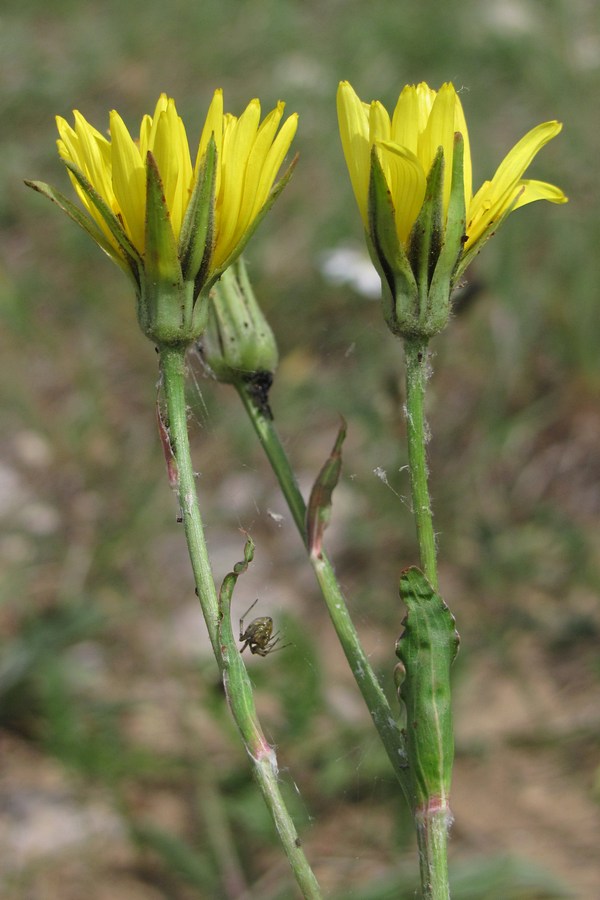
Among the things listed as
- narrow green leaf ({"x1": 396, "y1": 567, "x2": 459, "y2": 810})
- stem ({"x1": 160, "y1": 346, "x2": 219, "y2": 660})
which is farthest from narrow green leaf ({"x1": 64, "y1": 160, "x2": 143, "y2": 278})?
narrow green leaf ({"x1": 396, "y1": 567, "x2": 459, "y2": 810})

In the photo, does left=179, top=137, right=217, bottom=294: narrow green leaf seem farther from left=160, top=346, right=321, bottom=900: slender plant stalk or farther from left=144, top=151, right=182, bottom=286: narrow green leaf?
left=160, top=346, right=321, bottom=900: slender plant stalk

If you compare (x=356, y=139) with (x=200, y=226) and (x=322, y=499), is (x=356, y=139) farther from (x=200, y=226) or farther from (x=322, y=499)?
(x=322, y=499)

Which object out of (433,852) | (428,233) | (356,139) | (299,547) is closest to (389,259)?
(428,233)

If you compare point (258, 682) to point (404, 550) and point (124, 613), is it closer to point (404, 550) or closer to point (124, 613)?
point (124, 613)

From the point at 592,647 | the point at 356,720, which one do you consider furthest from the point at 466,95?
the point at 356,720

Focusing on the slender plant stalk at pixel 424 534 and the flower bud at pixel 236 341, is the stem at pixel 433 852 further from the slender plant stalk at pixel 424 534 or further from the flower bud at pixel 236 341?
the flower bud at pixel 236 341

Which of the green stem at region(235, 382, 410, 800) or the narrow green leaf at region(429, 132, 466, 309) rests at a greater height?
the narrow green leaf at region(429, 132, 466, 309)
